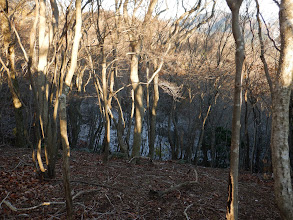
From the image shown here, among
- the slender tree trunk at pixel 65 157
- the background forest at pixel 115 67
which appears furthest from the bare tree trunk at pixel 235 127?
the slender tree trunk at pixel 65 157

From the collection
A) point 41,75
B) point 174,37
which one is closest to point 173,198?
point 41,75

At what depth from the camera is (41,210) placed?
4309 millimetres

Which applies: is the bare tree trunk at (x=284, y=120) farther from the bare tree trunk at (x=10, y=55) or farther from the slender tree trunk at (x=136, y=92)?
the bare tree trunk at (x=10, y=55)

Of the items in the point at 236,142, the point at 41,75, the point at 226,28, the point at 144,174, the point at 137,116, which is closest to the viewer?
the point at 236,142

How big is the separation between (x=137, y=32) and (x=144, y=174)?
17.0 feet

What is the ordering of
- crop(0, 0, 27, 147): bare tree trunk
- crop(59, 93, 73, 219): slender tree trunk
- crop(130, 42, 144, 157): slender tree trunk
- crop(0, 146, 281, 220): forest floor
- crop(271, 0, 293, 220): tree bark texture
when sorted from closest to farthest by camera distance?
crop(59, 93, 73, 219): slender tree trunk
crop(271, 0, 293, 220): tree bark texture
crop(0, 146, 281, 220): forest floor
crop(0, 0, 27, 147): bare tree trunk
crop(130, 42, 144, 157): slender tree trunk

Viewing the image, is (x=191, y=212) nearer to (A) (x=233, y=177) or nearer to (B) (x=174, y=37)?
(A) (x=233, y=177)

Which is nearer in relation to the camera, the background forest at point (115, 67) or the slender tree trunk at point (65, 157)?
the slender tree trunk at point (65, 157)

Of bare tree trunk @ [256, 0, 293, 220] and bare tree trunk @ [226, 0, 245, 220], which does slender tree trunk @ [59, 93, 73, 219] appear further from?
bare tree trunk @ [256, 0, 293, 220]

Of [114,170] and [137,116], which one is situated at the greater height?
[137,116]

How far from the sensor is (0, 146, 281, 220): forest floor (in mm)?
4410

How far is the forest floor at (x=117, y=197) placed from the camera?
4.41 meters

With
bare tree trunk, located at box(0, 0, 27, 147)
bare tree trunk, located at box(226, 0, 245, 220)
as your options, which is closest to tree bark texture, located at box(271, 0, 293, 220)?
bare tree trunk, located at box(226, 0, 245, 220)

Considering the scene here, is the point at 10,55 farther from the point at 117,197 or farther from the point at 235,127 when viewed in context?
the point at 235,127
